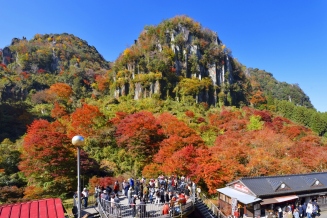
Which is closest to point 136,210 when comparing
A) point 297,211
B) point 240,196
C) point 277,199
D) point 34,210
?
point 34,210

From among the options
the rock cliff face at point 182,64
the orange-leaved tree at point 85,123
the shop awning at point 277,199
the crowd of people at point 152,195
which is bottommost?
the shop awning at point 277,199

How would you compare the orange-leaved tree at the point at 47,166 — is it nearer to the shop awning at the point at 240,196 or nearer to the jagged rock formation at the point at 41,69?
the shop awning at the point at 240,196

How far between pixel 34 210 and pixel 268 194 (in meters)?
19.0

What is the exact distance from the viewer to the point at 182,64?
6266 centimetres

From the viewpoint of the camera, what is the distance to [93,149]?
31.5 meters

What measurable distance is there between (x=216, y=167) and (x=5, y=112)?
4155 centimetres

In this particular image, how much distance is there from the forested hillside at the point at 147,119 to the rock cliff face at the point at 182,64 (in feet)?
0.99

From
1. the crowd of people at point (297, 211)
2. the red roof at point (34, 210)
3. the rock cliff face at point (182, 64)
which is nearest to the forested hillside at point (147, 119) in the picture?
the rock cliff face at point (182, 64)

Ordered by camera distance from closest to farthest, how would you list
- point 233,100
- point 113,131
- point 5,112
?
point 113,131 → point 5,112 → point 233,100

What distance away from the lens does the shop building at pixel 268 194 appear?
19859 mm

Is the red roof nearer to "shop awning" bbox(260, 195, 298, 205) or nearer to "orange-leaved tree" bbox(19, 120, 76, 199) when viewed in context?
"orange-leaved tree" bbox(19, 120, 76, 199)

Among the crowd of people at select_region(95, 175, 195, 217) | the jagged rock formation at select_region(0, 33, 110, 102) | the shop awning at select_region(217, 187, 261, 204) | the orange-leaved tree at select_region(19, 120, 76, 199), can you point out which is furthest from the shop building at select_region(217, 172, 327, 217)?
the jagged rock formation at select_region(0, 33, 110, 102)

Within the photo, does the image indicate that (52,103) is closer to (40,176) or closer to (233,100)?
(40,176)

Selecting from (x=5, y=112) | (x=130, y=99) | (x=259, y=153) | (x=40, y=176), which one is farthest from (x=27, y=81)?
(x=259, y=153)
